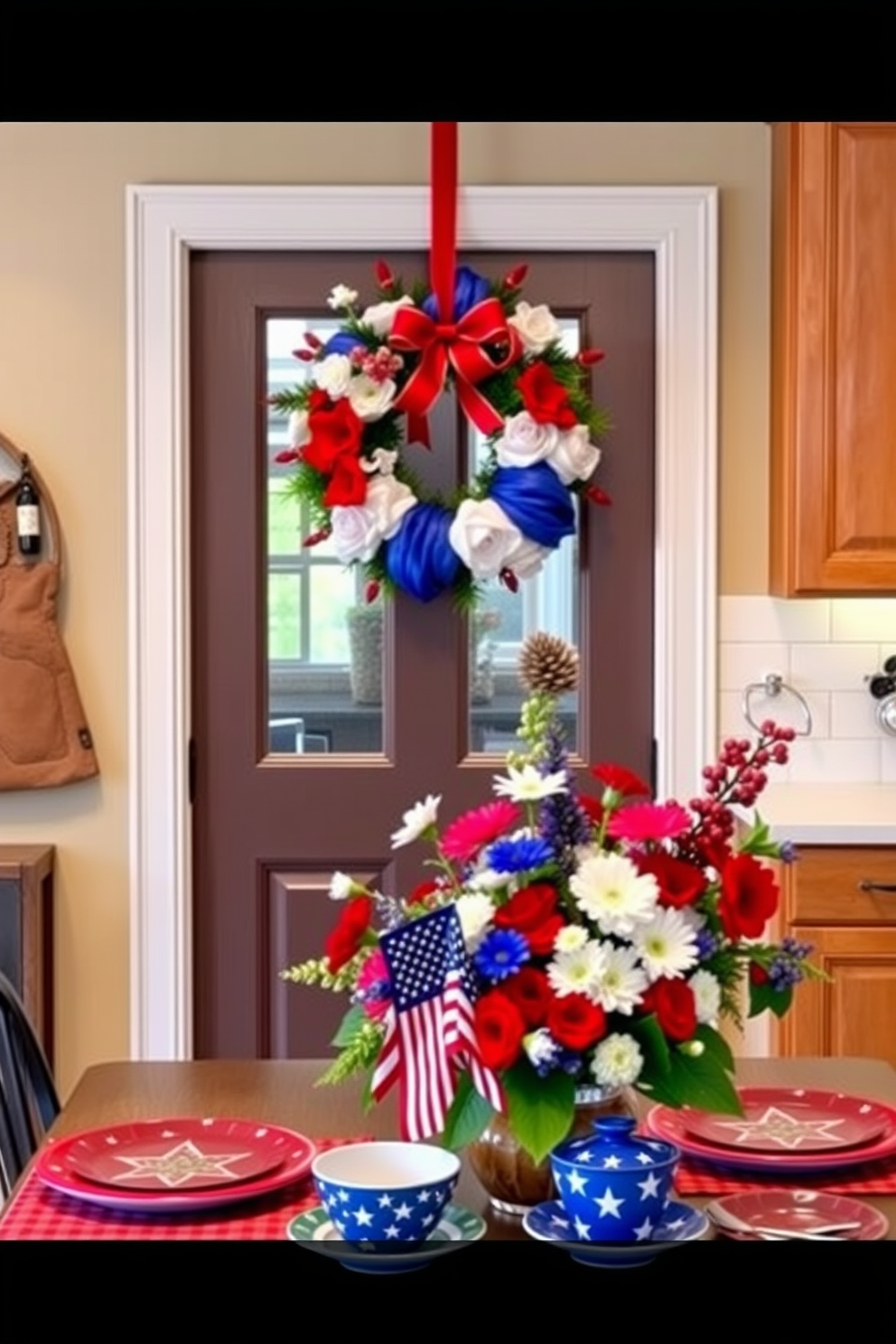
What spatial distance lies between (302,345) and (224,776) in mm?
861

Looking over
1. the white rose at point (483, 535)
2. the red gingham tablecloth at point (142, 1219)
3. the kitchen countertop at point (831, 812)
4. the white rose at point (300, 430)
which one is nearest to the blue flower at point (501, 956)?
the red gingham tablecloth at point (142, 1219)

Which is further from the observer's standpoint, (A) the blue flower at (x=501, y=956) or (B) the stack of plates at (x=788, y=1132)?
(B) the stack of plates at (x=788, y=1132)

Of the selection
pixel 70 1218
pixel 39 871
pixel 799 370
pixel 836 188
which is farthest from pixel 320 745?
pixel 70 1218

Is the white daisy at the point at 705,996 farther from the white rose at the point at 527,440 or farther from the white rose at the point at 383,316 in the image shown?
the white rose at the point at 383,316

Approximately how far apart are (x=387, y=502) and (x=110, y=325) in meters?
0.66

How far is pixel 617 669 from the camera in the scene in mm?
3262

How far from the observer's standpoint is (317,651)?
3.28 metres

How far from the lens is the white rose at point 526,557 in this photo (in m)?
3.08

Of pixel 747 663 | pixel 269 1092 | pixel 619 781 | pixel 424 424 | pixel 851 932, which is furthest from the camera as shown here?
pixel 747 663

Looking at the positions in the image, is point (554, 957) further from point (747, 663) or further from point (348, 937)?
point (747, 663)

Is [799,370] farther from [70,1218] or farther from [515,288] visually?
[70,1218]

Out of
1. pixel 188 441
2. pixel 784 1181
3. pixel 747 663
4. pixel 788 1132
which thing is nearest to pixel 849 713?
pixel 747 663

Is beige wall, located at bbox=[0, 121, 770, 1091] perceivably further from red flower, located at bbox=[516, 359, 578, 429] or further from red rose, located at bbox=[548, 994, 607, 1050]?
red rose, located at bbox=[548, 994, 607, 1050]

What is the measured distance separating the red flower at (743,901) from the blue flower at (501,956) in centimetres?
17
